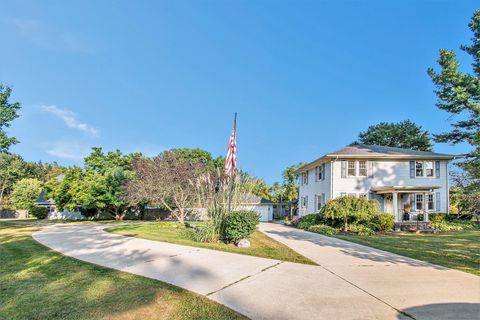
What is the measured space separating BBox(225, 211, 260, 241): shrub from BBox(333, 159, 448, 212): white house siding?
485 inches

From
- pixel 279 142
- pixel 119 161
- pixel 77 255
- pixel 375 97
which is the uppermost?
pixel 375 97

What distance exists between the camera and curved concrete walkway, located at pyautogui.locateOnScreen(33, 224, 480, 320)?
3289mm

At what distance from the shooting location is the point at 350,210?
14492 mm

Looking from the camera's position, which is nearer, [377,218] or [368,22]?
[377,218]

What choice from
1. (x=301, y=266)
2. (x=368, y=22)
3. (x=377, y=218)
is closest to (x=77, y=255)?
(x=301, y=266)

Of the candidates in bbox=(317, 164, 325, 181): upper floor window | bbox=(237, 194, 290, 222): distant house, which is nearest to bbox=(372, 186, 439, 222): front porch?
bbox=(317, 164, 325, 181): upper floor window

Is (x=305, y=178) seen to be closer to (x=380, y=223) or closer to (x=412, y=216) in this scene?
(x=412, y=216)

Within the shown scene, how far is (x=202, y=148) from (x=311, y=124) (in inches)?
614

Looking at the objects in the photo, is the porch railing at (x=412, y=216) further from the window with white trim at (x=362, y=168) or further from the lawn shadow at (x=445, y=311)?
the lawn shadow at (x=445, y=311)

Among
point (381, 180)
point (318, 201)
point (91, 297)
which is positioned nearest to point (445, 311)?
point (91, 297)

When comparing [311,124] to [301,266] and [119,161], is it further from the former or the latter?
[301,266]

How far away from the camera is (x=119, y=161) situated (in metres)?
29.4

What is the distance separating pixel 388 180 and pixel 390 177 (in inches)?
11.0

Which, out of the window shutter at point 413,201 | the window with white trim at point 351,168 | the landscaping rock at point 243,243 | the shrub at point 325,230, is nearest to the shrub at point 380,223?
the shrub at point 325,230
